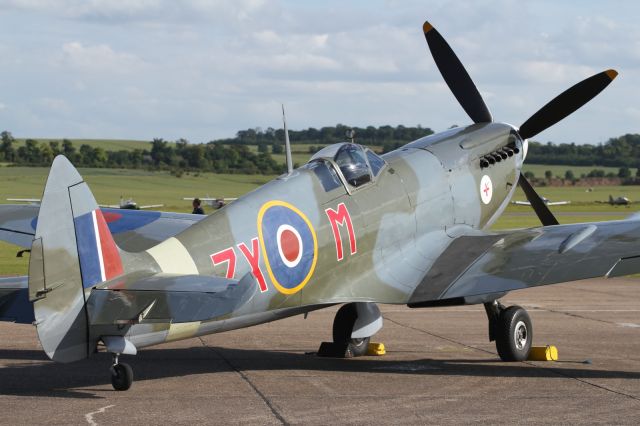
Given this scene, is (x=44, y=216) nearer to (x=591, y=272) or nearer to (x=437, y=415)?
(x=437, y=415)

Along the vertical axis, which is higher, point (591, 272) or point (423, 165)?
point (423, 165)

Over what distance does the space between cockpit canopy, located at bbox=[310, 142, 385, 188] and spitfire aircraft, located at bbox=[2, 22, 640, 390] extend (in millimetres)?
19

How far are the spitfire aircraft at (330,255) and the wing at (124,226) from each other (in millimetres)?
2499

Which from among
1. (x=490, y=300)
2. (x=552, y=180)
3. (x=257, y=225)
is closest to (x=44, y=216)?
(x=257, y=225)

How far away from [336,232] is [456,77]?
18.4 feet

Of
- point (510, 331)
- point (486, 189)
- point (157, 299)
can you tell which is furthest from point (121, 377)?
point (486, 189)

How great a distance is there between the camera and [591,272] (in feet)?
34.5

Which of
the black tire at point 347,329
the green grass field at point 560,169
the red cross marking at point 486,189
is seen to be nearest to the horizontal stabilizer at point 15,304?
the black tire at point 347,329

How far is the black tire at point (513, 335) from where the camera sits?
1158cm

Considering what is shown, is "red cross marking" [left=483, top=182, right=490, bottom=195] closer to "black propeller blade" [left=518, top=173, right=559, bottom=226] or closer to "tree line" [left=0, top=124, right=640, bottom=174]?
"black propeller blade" [left=518, top=173, right=559, bottom=226]

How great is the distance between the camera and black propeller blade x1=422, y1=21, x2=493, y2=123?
15328 mm

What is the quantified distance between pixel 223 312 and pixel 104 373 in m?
2.31

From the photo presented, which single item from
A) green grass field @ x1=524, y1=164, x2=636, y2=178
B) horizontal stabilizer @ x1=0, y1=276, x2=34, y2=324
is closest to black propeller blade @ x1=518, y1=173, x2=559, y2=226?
horizontal stabilizer @ x1=0, y1=276, x2=34, y2=324

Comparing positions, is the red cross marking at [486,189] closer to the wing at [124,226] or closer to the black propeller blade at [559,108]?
the black propeller blade at [559,108]
